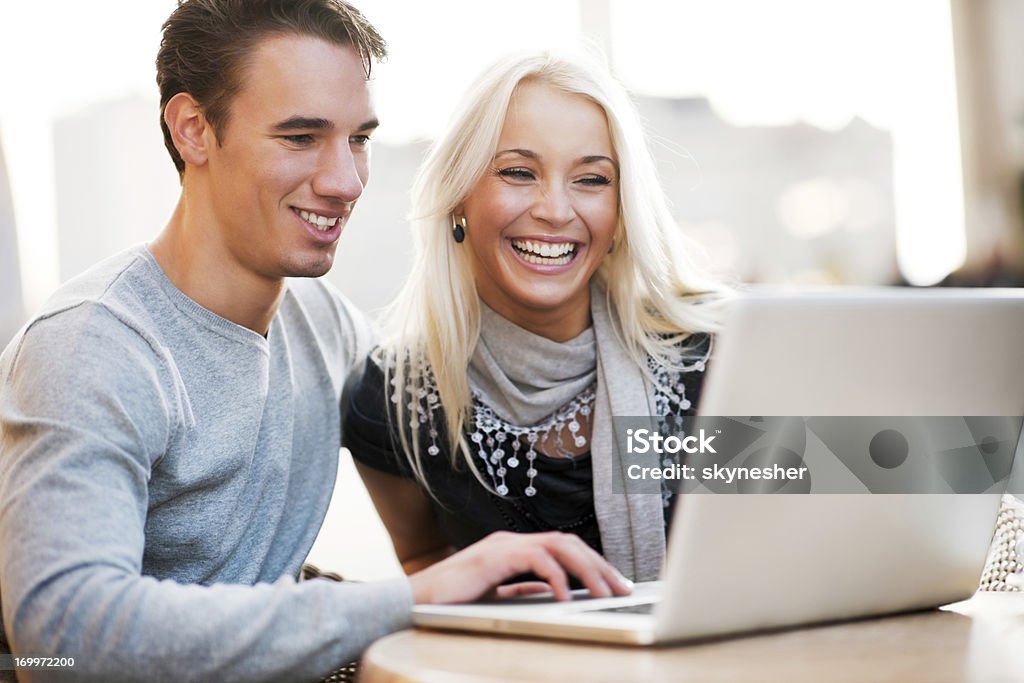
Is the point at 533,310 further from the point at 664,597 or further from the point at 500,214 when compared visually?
the point at 664,597

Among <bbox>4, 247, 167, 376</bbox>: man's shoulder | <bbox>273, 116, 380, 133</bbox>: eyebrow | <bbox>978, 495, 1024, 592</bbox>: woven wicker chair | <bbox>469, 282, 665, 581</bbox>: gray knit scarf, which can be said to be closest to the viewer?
<bbox>4, 247, 167, 376</bbox>: man's shoulder

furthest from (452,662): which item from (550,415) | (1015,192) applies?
(1015,192)

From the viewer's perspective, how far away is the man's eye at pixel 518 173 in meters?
1.76

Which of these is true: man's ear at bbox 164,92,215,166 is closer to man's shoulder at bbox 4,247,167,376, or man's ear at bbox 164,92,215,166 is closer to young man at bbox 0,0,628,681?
young man at bbox 0,0,628,681

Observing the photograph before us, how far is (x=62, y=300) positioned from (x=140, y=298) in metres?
0.10

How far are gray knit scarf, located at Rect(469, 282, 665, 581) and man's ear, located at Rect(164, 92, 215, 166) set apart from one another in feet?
1.76

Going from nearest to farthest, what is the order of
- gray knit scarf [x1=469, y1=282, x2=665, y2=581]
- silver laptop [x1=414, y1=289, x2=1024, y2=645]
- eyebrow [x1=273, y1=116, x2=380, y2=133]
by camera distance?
silver laptop [x1=414, y1=289, x2=1024, y2=645] → eyebrow [x1=273, y1=116, x2=380, y2=133] → gray knit scarf [x1=469, y1=282, x2=665, y2=581]

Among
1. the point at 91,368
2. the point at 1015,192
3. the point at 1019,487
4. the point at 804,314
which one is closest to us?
the point at 804,314

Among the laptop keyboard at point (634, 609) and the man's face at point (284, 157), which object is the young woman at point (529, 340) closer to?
the man's face at point (284, 157)

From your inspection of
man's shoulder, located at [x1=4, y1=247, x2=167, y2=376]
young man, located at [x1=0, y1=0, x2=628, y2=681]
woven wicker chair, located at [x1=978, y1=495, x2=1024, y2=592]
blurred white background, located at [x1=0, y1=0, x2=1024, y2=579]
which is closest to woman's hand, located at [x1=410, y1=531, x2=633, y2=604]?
young man, located at [x1=0, y1=0, x2=628, y2=681]

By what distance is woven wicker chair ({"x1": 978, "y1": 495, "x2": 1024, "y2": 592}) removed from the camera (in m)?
1.41

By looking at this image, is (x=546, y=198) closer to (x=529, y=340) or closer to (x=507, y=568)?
(x=529, y=340)

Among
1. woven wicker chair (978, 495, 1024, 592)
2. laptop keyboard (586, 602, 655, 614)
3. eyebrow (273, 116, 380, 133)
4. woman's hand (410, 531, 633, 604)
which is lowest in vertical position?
woven wicker chair (978, 495, 1024, 592)

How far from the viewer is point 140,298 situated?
142 cm
